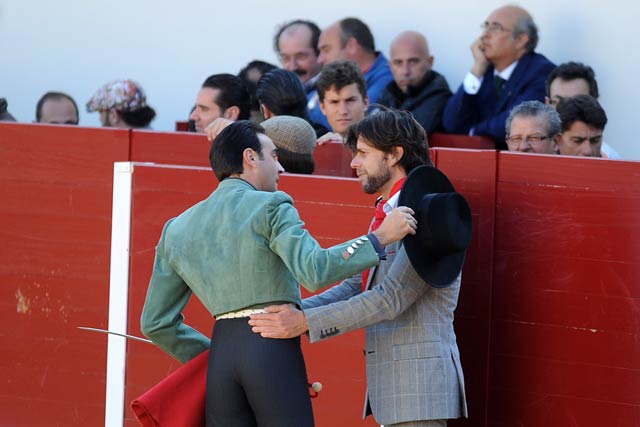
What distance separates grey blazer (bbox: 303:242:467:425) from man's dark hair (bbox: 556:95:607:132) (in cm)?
185

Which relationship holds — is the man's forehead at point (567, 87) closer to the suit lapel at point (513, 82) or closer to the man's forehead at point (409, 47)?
the suit lapel at point (513, 82)

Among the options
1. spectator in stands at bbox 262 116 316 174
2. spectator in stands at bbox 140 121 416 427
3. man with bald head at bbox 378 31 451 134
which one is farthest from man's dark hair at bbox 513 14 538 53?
spectator in stands at bbox 140 121 416 427

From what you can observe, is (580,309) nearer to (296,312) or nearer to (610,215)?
(610,215)

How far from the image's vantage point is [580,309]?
17.3 feet

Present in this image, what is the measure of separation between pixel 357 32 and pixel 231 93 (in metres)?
1.17

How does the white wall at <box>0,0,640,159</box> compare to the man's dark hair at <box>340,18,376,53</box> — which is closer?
the white wall at <box>0,0,640,159</box>

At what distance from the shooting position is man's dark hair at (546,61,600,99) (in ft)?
22.2

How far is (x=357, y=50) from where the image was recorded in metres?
7.70

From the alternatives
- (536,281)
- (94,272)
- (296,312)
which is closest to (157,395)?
(296,312)

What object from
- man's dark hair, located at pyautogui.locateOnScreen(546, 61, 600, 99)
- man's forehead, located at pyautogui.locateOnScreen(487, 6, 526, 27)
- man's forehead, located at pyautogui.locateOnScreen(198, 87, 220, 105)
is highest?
man's forehead, located at pyautogui.locateOnScreen(487, 6, 526, 27)

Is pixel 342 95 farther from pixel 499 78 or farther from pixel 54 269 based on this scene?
pixel 54 269

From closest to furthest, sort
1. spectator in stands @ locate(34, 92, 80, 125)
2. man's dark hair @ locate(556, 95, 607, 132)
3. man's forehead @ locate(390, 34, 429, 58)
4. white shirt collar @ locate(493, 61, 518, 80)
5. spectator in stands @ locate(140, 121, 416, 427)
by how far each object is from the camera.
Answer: spectator in stands @ locate(140, 121, 416, 427) < man's dark hair @ locate(556, 95, 607, 132) < white shirt collar @ locate(493, 61, 518, 80) < man's forehead @ locate(390, 34, 429, 58) < spectator in stands @ locate(34, 92, 80, 125)

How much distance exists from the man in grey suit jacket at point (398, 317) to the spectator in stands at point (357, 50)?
2963 millimetres

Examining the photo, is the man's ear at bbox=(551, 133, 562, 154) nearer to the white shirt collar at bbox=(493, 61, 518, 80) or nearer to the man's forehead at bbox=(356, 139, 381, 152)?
the white shirt collar at bbox=(493, 61, 518, 80)
